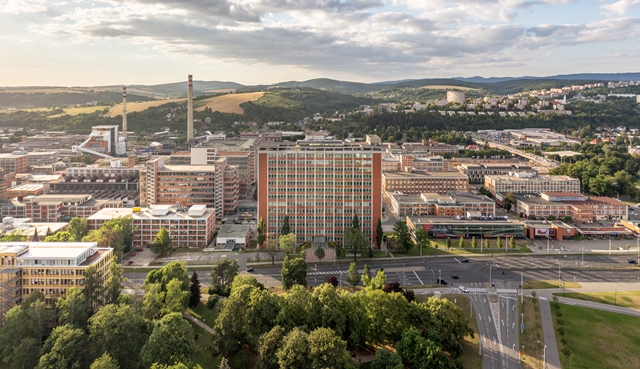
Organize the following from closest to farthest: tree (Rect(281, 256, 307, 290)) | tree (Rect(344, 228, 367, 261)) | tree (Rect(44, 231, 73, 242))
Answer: tree (Rect(281, 256, 307, 290)) → tree (Rect(44, 231, 73, 242)) → tree (Rect(344, 228, 367, 261))

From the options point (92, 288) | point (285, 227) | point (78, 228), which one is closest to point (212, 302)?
point (92, 288)

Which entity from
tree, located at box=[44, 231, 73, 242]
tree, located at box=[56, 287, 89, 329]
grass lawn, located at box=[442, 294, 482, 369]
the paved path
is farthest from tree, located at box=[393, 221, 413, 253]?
tree, located at box=[44, 231, 73, 242]

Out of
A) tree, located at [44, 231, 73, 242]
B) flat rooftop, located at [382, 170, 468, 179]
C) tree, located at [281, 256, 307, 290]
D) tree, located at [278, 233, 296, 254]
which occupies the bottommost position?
tree, located at [281, 256, 307, 290]

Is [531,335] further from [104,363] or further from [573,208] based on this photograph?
[573,208]

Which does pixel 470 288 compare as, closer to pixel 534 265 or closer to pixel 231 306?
pixel 534 265

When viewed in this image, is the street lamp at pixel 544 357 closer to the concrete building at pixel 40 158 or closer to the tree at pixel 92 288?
the tree at pixel 92 288

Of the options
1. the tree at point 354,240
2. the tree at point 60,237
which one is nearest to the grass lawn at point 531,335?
the tree at point 354,240

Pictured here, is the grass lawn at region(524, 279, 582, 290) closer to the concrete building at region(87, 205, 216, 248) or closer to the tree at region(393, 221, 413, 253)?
the tree at region(393, 221, 413, 253)
